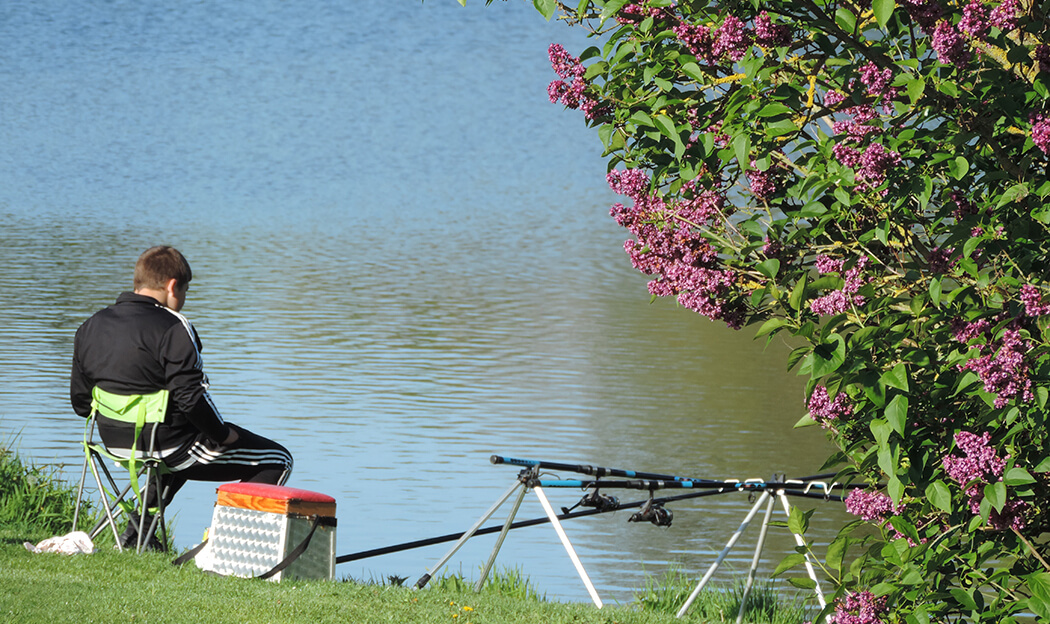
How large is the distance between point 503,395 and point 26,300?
1019 centimetres

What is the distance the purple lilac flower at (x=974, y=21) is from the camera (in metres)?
2.86

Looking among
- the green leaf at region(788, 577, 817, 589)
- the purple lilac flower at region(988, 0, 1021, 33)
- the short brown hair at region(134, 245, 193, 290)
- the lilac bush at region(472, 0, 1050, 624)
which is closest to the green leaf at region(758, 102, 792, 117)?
the lilac bush at region(472, 0, 1050, 624)

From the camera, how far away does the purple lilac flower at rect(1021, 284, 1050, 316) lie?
2.93 m

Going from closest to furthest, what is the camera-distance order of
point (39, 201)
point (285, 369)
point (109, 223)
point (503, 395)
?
point (503, 395)
point (285, 369)
point (109, 223)
point (39, 201)

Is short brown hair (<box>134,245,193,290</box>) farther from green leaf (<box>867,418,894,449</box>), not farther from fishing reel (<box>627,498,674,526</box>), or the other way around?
green leaf (<box>867,418,894,449</box>)

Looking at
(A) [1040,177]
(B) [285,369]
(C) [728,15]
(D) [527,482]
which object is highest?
(C) [728,15]

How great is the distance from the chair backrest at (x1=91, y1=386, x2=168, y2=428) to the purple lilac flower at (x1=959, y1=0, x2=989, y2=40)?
3.56m

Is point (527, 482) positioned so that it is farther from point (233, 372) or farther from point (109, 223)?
point (109, 223)

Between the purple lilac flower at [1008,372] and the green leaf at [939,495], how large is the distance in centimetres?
28

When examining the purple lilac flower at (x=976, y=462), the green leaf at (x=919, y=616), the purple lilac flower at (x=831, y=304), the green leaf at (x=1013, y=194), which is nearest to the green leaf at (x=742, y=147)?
the purple lilac flower at (x=831, y=304)

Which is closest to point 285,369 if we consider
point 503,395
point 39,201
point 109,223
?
point 503,395

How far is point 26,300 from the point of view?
70.7ft

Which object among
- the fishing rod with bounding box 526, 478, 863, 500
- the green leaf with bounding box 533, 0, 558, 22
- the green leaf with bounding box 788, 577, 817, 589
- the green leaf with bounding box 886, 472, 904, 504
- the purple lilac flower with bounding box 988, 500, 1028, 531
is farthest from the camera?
the fishing rod with bounding box 526, 478, 863, 500

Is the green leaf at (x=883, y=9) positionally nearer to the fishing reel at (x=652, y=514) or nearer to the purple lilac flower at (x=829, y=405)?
the purple lilac flower at (x=829, y=405)
